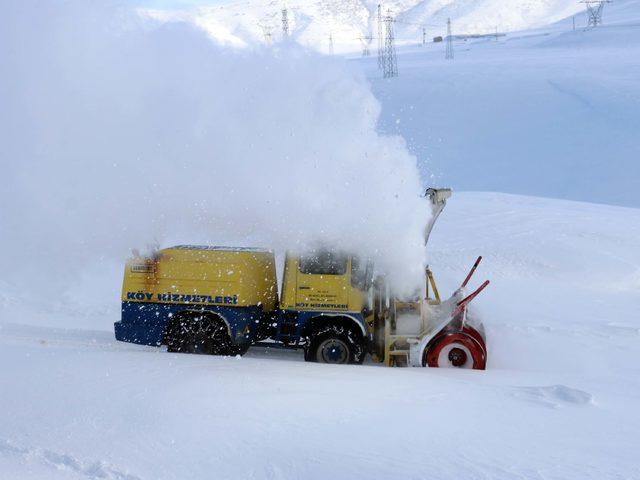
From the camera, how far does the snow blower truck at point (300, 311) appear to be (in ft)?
30.2

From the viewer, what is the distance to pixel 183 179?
1056 cm

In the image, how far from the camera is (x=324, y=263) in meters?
9.33

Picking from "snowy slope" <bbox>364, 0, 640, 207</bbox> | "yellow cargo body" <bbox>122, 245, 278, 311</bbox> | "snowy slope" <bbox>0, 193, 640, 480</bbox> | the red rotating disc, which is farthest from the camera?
"snowy slope" <bbox>364, 0, 640, 207</bbox>

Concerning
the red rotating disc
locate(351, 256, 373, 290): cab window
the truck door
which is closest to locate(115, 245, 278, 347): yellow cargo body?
the truck door

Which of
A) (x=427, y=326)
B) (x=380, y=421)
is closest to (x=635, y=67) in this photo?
(x=427, y=326)

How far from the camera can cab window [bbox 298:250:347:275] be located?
9.27 meters

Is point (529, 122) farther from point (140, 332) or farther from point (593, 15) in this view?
point (593, 15)

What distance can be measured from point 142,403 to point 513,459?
357 cm

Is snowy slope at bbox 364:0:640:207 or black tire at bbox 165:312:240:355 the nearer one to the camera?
black tire at bbox 165:312:240:355

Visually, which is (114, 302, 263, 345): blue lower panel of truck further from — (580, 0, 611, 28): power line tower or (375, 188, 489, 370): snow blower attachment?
(580, 0, 611, 28): power line tower

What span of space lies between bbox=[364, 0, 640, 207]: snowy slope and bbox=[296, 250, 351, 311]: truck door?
2490 centimetres

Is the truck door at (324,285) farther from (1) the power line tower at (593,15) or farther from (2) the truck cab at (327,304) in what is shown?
(1) the power line tower at (593,15)

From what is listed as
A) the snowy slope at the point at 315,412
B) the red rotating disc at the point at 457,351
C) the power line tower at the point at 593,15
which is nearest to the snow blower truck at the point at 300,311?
the red rotating disc at the point at 457,351

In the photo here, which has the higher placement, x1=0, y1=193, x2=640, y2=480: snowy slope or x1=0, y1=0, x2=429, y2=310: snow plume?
x1=0, y1=0, x2=429, y2=310: snow plume
